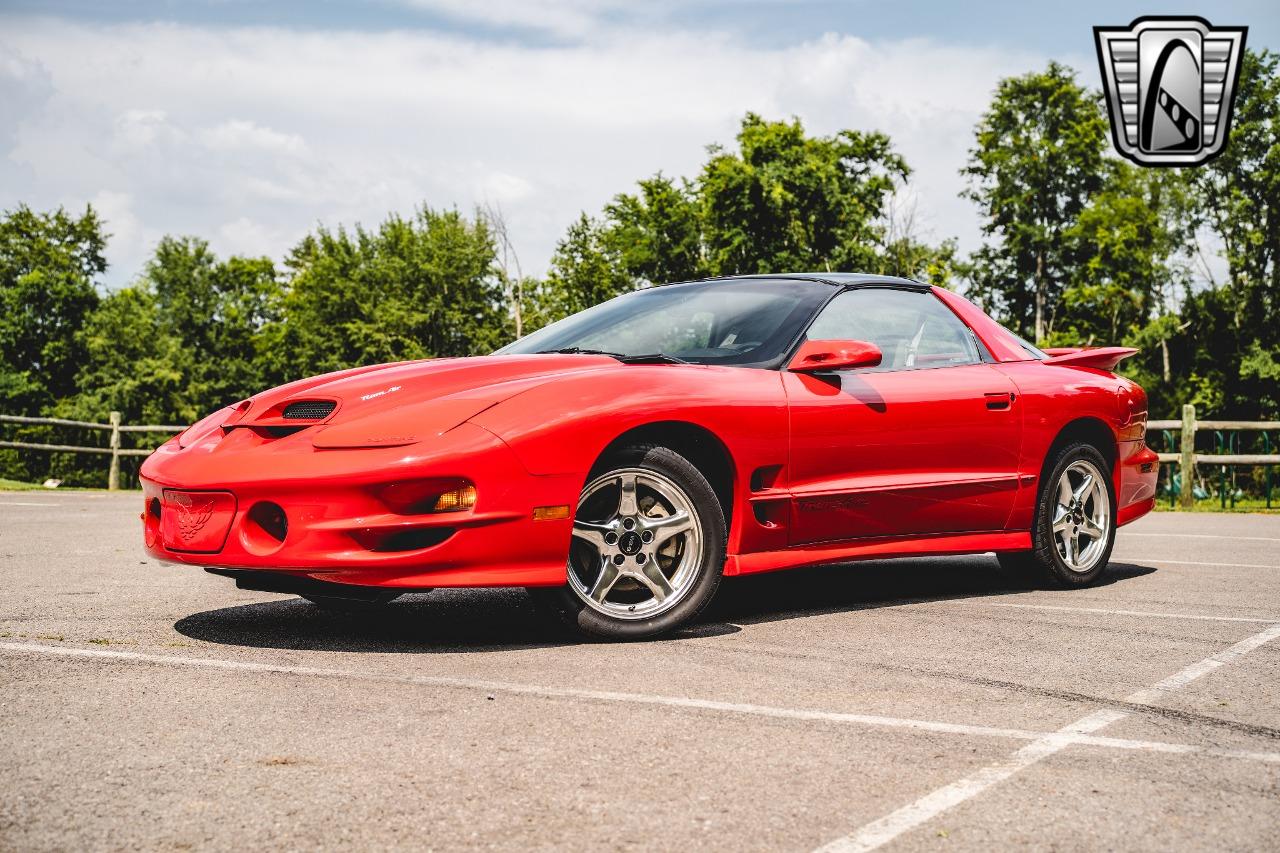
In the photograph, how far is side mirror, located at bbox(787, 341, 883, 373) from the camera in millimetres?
5211

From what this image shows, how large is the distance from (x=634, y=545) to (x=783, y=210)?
106ft

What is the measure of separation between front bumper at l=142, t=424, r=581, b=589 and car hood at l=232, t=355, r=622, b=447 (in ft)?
0.23

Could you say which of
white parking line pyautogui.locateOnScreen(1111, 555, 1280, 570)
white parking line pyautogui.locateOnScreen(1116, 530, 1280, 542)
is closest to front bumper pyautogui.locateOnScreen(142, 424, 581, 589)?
white parking line pyautogui.locateOnScreen(1111, 555, 1280, 570)

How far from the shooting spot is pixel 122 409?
2099 inches

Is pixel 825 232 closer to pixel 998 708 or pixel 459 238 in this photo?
pixel 459 238

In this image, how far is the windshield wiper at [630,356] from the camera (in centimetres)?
515

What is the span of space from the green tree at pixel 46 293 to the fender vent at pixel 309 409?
53.7 metres

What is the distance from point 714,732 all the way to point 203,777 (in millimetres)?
1230

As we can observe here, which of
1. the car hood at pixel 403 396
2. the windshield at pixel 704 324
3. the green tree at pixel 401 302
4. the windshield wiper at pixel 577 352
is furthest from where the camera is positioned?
the green tree at pixel 401 302

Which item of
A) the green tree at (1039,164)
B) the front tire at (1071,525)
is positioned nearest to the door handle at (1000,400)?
the front tire at (1071,525)

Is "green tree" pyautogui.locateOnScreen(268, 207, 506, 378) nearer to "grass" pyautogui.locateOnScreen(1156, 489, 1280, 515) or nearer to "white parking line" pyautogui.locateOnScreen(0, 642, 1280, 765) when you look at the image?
"grass" pyautogui.locateOnScreen(1156, 489, 1280, 515)

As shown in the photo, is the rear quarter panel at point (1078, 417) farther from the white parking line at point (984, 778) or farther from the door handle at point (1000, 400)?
the white parking line at point (984, 778)

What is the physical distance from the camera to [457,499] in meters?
4.41

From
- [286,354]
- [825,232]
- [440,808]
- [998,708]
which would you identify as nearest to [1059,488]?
[998,708]
